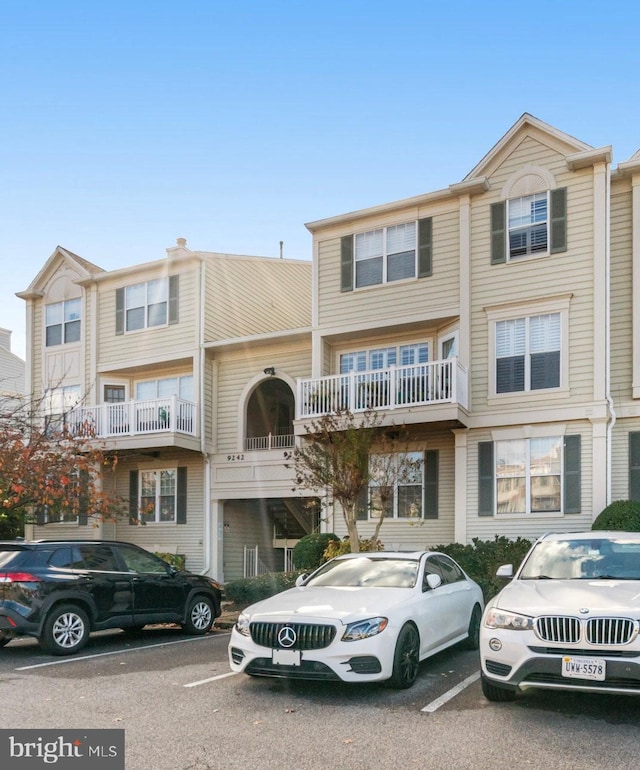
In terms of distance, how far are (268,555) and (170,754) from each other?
1817 cm

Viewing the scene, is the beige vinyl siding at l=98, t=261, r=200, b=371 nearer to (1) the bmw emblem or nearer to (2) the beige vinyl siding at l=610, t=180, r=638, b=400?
(2) the beige vinyl siding at l=610, t=180, r=638, b=400

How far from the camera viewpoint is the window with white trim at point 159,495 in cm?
2311

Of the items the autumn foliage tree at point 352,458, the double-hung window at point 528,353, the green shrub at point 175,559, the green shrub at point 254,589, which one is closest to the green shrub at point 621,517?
the double-hung window at point 528,353

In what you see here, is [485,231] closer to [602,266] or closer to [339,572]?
[602,266]

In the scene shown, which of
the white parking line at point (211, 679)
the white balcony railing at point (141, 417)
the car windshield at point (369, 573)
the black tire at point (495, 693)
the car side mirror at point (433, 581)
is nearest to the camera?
the black tire at point (495, 693)

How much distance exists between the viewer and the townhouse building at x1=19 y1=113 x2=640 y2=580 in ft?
55.5

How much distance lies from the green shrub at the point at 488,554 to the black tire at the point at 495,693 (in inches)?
293

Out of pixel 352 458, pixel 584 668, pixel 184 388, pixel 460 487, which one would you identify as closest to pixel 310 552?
pixel 352 458

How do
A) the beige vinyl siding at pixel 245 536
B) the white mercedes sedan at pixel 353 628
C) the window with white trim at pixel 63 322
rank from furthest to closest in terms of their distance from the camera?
the window with white trim at pixel 63 322, the beige vinyl siding at pixel 245 536, the white mercedes sedan at pixel 353 628

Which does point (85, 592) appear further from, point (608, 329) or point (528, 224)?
point (528, 224)

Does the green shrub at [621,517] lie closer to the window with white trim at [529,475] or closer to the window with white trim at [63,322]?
the window with white trim at [529,475]

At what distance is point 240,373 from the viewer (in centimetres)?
2256

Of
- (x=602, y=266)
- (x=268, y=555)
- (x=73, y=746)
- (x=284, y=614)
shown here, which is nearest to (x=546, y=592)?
(x=284, y=614)

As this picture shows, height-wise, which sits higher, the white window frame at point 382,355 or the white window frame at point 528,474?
the white window frame at point 382,355
